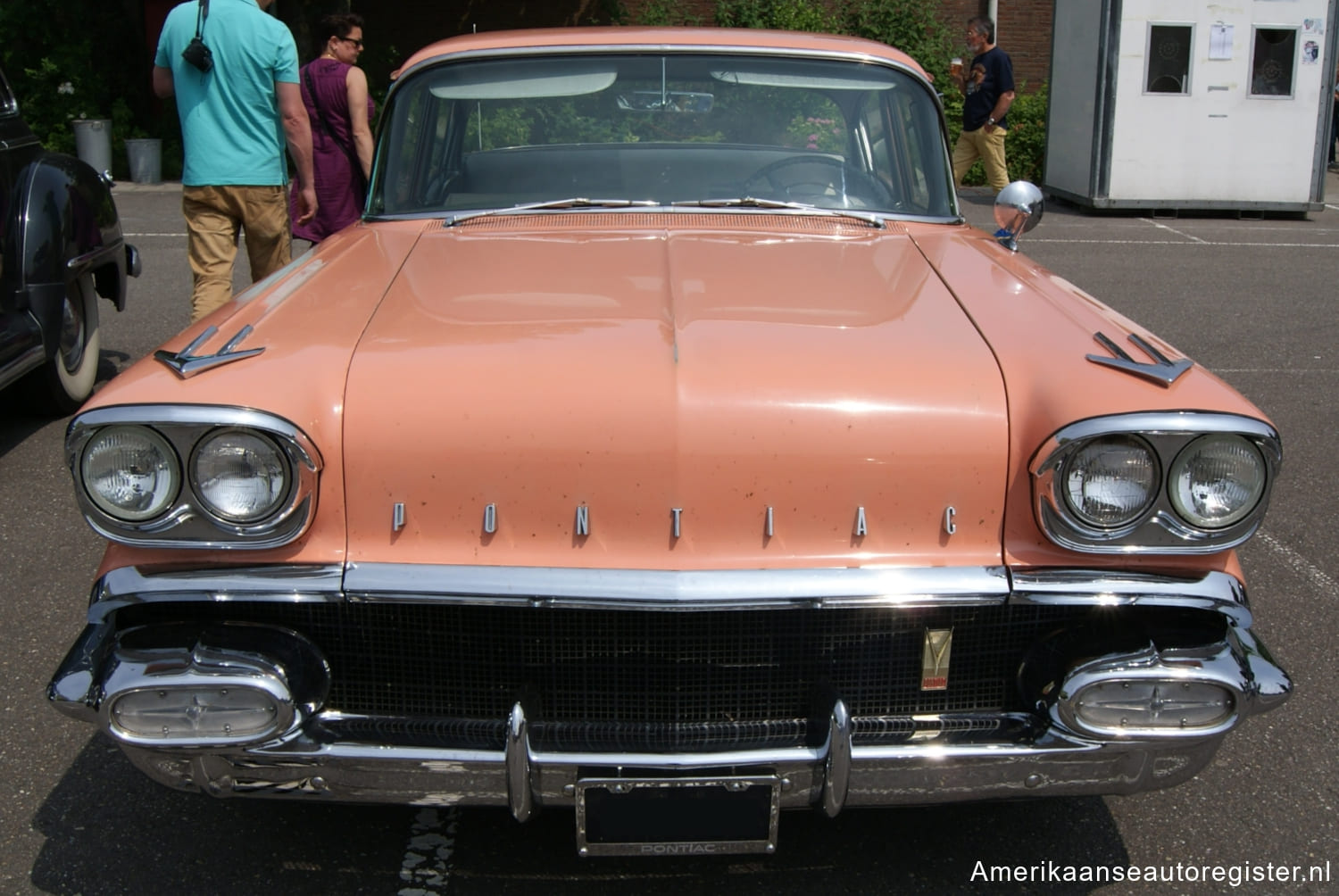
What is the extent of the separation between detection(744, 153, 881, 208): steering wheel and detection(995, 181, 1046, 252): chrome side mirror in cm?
43

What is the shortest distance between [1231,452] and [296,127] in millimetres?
4113

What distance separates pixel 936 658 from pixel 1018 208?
1.84 m

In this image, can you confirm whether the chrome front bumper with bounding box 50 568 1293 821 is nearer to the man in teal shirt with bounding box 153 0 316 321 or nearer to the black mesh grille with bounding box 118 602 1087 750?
the black mesh grille with bounding box 118 602 1087 750

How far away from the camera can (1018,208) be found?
364 centimetres

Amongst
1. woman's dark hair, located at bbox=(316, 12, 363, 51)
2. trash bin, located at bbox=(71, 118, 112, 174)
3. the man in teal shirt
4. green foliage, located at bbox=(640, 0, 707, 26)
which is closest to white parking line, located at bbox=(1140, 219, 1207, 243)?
green foliage, located at bbox=(640, 0, 707, 26)

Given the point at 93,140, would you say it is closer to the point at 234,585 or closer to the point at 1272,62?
the point at 1272,62

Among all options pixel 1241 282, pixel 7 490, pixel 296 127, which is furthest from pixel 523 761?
pixel 1241 282

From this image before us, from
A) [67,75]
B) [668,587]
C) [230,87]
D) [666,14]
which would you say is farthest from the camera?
[666,14]

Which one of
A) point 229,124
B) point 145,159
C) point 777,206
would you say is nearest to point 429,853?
point 777,206

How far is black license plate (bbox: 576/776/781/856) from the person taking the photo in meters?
2.08

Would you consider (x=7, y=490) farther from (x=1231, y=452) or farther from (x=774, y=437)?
(x=1231, y=452)

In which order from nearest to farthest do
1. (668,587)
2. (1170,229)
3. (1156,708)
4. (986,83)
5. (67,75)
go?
(668,587) → (1156,708) → (986,83) → (1170,229) → (67,75)

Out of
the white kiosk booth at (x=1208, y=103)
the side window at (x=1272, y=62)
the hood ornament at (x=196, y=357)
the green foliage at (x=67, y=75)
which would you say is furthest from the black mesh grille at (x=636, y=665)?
the green foliage at (x=67, y=75)

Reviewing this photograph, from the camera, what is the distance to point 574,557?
2150 mm
